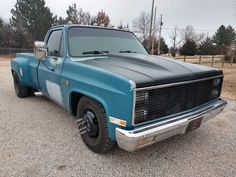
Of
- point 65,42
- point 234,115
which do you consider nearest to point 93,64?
point 65,42

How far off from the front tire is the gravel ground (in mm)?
169

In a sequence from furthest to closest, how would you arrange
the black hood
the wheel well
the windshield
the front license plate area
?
the windshield, the wheel well, the front license plate area, the black hood

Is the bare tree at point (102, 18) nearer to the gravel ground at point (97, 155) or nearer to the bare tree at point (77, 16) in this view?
the bare tree at point (77, 16)

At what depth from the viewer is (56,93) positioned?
13.0 ft

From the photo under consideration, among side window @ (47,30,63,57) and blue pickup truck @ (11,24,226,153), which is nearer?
blue pickup truck @ (11,24,226,153)

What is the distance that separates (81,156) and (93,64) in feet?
4.27

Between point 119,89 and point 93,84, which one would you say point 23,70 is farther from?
point 119,89

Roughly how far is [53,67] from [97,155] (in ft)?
5.78

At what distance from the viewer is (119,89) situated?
2.49m

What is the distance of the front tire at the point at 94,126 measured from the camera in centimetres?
288

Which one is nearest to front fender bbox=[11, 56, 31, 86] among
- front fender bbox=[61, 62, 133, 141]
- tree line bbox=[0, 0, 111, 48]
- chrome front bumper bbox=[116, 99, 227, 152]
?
front fender bbox=[61, 62, 133, 141]

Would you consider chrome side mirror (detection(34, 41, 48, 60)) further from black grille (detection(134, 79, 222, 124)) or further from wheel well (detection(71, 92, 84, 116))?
black grille (detection(134, 79, 222, 124))

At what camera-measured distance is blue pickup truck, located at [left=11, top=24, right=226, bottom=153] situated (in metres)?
2.49

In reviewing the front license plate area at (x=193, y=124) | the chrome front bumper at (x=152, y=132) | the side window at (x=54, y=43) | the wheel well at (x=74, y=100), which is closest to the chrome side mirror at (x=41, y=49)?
the side window at (x=54, y=43)
